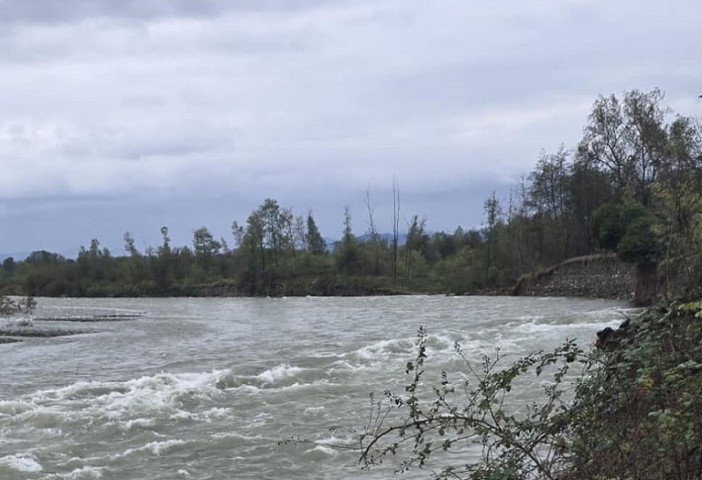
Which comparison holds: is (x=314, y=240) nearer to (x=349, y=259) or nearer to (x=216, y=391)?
(x=349, y=259)

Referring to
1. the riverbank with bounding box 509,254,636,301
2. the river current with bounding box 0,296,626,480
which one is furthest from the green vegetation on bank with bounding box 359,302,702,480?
the riverbank with bounding box 509,254,636,301

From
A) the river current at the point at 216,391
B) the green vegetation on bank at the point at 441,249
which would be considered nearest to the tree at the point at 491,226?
the green vegetation on bank at the point at 441,249

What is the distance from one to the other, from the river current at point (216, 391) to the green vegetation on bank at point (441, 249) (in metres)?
9.64

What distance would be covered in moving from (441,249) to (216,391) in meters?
83.1

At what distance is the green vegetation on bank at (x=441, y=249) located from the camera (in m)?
53.5

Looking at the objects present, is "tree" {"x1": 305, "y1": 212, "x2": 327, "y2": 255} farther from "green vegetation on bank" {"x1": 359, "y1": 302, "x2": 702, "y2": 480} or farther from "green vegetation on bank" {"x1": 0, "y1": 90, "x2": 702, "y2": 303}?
"green vegetation on bank" {"x1": 359, "y1": 302, "x2": 702, "y2": 480}

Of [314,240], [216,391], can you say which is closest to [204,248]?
[314,240]

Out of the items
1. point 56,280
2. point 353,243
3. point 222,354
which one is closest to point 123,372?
point 222,354

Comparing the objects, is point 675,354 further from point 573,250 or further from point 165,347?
point 573,250

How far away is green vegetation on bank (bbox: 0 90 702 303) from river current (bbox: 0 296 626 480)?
31.6 feet

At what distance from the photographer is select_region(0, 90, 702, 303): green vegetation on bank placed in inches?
2106

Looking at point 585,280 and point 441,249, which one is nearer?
point 585,280

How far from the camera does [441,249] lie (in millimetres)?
98938

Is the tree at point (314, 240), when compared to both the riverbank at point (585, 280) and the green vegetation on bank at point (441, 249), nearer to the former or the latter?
the green vegetation on bank at point (441, 249)
